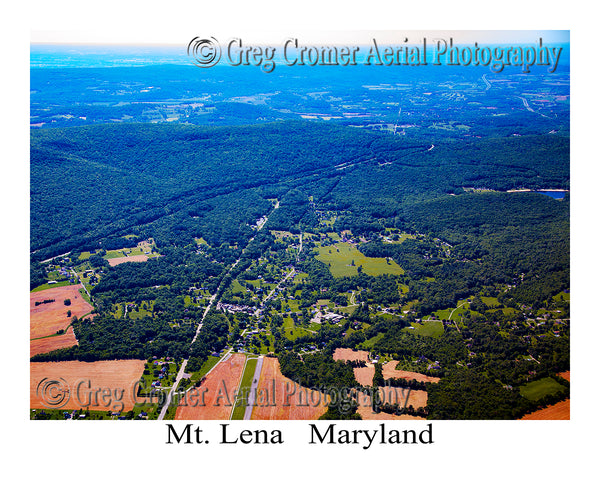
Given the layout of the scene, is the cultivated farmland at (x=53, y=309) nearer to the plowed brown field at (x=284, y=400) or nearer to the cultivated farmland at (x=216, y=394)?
the cultivated farmland at (x=216, y=394)

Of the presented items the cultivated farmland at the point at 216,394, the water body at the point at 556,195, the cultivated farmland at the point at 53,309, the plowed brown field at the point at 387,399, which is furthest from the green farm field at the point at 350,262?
the water body at the point at 556,195

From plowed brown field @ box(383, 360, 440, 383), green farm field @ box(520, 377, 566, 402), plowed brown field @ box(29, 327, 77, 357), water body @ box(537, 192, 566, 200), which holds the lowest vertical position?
green farm field @ box(520, 377, 566, 402)

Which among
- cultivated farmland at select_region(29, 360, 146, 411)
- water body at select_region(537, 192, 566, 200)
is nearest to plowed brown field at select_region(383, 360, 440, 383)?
cultivated farmland at select_region(29, 360, 146, 411)

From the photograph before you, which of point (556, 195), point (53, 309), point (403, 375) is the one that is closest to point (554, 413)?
point (403, 375)

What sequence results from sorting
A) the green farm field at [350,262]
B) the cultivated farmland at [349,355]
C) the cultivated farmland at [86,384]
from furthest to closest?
the green farm field at [350,262] < the cultivated farmland at [349,355] < the cultivated farmland at [86,384]

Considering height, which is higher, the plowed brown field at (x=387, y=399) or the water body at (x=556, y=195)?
the water body at (x=556, y=195)

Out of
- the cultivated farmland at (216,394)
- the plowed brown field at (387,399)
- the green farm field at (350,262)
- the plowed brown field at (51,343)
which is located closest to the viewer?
the plowed brown field at (387,399)

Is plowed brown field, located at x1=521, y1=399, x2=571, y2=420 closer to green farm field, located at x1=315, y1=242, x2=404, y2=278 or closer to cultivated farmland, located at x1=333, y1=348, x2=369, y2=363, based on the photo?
cultivated farmland, located at x1=333, y1=348, x2=369, y2=363

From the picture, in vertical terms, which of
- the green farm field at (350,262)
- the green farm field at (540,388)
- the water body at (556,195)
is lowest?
the green farm field at (540,388)
